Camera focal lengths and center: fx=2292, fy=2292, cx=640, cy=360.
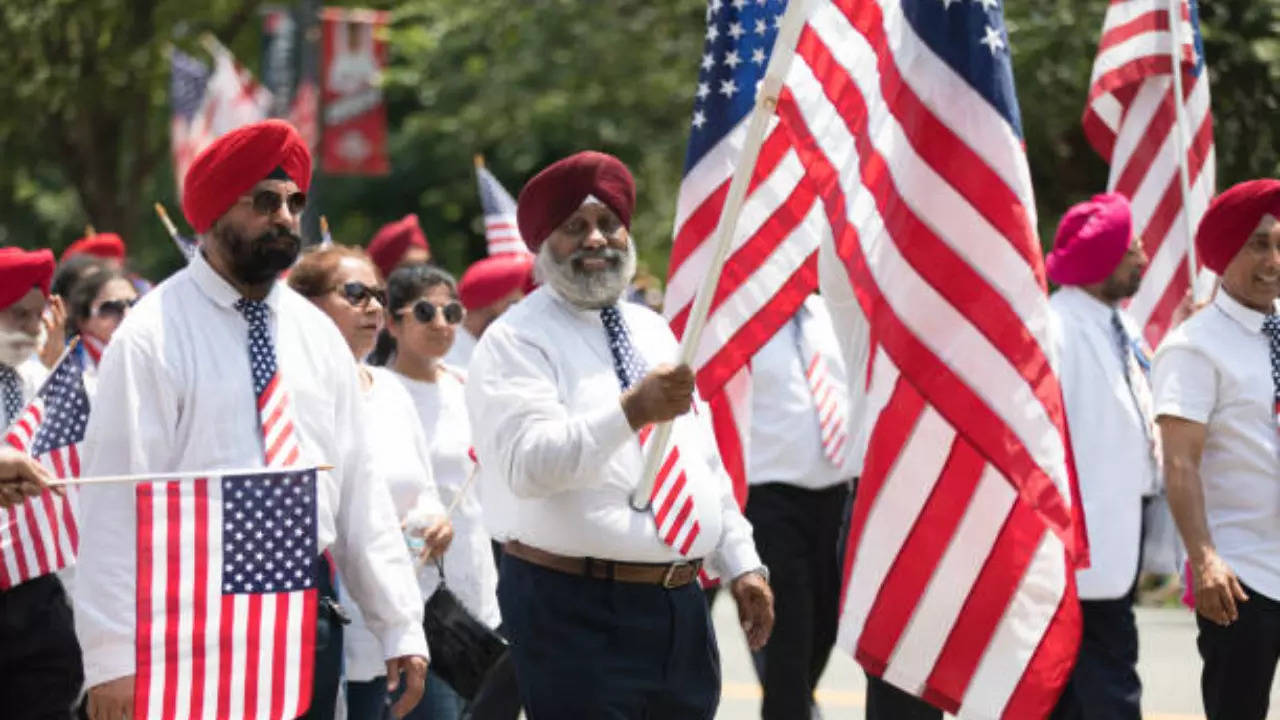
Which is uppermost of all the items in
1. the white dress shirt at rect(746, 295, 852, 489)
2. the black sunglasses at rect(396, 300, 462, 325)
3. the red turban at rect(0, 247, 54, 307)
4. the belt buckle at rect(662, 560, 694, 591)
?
the red turban at rect(0, 247, 54, 307)

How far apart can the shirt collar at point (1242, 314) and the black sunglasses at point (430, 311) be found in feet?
8.78

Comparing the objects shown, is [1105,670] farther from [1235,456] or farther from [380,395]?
[380,395]

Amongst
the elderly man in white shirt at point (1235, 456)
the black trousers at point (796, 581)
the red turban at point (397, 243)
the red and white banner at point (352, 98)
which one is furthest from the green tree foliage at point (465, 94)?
the elderly man in white shirt at point (1235, 456)

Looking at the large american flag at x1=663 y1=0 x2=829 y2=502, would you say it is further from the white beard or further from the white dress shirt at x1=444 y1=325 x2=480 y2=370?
the white dress shirt at x1=444 y1=325 x2=480 y2=370

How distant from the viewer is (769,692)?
9.41 metres

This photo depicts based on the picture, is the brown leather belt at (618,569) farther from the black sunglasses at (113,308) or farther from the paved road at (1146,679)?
the paved road at (1146,679)

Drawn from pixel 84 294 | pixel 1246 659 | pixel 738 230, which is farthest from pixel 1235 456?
pixel 84 294

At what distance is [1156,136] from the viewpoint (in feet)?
36.5

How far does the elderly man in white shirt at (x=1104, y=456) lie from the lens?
27.7 ft

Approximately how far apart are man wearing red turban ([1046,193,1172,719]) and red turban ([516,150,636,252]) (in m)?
2.85

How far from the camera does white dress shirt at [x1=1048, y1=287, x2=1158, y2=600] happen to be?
848 centimetres

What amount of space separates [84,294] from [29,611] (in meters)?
2.46

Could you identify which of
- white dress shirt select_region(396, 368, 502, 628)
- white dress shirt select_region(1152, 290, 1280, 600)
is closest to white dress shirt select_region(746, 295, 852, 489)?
white dress shirt select_region(396, 368, 502, 628)

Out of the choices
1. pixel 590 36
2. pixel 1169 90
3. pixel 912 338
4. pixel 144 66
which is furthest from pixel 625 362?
pixel 144 66
